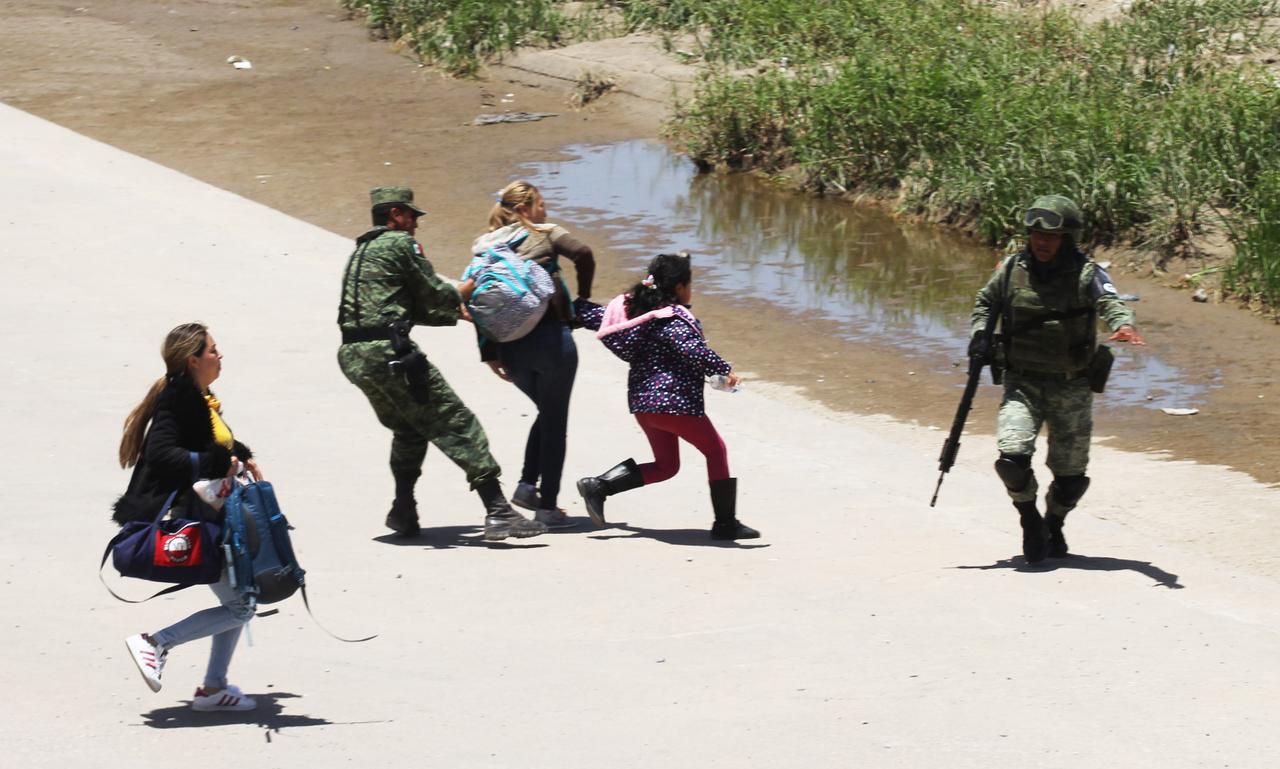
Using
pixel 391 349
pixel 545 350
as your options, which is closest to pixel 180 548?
pixel 391 349

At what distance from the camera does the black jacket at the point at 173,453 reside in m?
5.62

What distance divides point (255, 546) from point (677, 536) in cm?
299

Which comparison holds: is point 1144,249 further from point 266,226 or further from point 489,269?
point 489,269

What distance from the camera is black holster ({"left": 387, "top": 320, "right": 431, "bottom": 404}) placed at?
7.54 meters

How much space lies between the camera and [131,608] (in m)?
6.93

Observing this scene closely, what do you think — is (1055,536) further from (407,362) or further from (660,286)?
(407,362)

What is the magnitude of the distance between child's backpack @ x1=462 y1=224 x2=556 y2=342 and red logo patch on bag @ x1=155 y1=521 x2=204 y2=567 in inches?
102

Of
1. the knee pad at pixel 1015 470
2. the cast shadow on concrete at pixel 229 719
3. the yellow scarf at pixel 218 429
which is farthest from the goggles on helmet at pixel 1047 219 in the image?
the cast shadow on concrete at pixel 229 719

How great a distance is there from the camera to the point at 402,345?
756 centimetres

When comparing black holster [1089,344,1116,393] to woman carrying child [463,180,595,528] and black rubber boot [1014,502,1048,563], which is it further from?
woman carrying child [463,180,595,528]

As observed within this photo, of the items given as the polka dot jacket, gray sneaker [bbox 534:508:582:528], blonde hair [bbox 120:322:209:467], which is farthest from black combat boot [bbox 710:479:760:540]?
blonde hair [bbox 120:322:209:467]

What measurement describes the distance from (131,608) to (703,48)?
14.7 m

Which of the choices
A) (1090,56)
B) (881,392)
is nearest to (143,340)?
(881,392)

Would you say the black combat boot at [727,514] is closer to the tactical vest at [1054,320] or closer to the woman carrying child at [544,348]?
the woman carrying child at [544,348]
